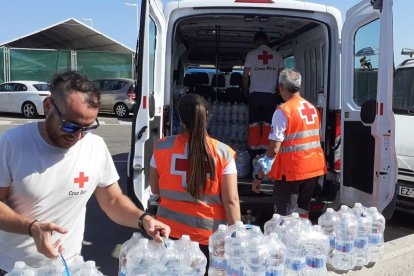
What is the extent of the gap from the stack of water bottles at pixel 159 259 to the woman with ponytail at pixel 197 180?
645 mm

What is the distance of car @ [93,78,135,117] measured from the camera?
19406 millimetres

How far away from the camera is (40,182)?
2252 mm

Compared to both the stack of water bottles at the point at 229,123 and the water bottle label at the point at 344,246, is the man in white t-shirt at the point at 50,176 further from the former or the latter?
the stack of water bottles at the point at 229,123

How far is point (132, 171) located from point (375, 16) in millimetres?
2508

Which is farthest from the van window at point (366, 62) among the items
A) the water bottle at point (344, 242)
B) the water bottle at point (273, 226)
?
the water bottle at point (273, 226)

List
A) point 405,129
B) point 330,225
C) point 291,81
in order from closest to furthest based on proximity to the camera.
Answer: point 330,225 → point 291,81 → point 405,129

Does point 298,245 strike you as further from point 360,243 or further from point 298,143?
point 298,143

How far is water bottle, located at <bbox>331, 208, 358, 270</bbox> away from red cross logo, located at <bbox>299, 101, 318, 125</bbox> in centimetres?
128

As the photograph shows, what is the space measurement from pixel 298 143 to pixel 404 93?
12.0 feet

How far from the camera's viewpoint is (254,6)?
4.80 metres

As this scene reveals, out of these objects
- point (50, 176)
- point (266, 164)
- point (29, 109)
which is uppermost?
point (29, 109)

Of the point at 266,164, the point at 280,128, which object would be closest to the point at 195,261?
the point at 266,164

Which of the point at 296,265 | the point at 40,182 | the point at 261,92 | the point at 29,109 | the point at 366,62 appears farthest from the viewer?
the point at 29,109

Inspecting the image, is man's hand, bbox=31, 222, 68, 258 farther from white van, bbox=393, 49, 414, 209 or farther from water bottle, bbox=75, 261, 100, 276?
white van, bbox=393, 49, 414, 209
